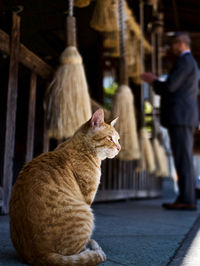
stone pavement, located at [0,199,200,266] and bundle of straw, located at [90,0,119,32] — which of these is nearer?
stone pavement, located at [0,199,200,266]

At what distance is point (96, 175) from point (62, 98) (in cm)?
91

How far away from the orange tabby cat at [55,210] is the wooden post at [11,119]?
0.93 metres

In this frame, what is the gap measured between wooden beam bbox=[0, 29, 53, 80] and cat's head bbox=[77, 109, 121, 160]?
3.45 feet

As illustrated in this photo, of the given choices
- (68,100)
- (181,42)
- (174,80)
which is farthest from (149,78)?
(68,100)

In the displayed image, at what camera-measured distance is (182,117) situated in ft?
10.9

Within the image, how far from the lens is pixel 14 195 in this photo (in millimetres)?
1176

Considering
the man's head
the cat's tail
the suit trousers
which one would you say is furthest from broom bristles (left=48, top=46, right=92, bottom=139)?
the man's head

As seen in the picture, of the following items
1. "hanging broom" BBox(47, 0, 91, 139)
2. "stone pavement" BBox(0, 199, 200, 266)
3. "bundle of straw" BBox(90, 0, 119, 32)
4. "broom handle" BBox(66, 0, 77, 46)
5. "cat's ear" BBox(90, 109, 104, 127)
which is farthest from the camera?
"bundle of straw" BBox(90, 0, 119, 32)

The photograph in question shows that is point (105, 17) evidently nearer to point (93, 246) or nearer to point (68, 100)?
point (68, 100)

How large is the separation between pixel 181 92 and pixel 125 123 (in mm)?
767

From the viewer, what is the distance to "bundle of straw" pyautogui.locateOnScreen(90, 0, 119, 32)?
2938 mm

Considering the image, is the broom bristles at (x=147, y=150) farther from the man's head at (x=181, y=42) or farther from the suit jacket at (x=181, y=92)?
the man's head at (x=181, y=42)

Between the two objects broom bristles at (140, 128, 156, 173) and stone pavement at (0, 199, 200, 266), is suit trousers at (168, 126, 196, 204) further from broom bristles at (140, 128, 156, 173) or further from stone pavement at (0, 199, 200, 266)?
stone pavement at (0, 199, 200, 266)

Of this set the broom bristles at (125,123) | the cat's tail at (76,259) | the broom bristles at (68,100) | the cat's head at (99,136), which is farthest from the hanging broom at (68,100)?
the cat's tail at (76,259)
